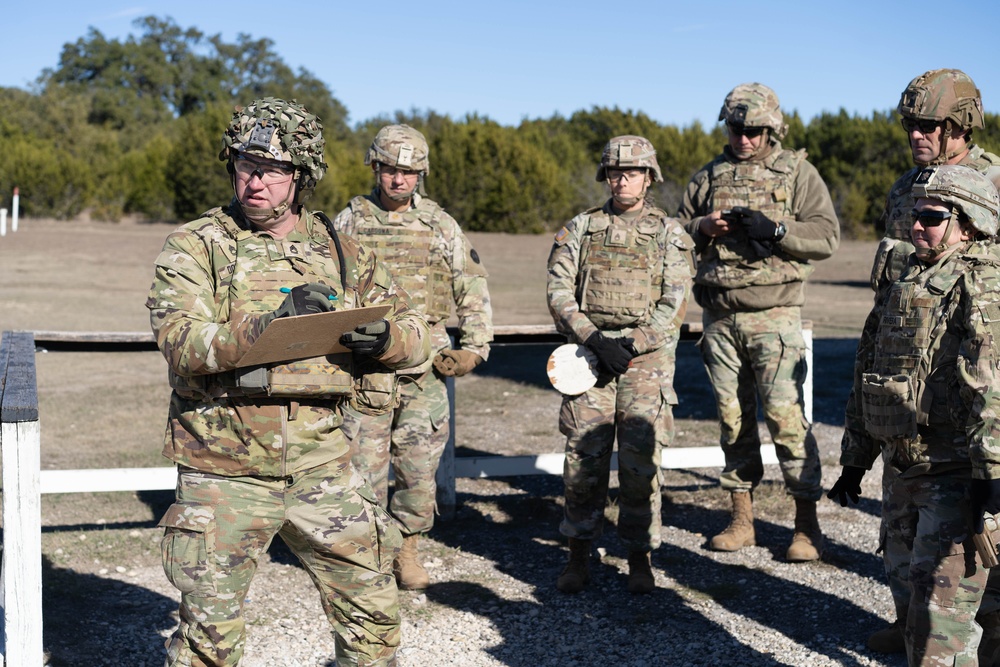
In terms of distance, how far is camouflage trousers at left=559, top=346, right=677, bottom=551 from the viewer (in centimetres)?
554

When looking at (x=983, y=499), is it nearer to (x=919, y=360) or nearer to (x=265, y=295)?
(x=919, y=360)

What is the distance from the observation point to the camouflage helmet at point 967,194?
12.4 feet

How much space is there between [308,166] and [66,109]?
5628cm

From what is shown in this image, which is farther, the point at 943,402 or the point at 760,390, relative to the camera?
the point at 760,390

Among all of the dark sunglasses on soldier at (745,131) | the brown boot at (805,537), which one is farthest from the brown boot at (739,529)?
the dark sunglasses on soldier at (745,131)

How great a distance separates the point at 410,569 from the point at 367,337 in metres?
2.70

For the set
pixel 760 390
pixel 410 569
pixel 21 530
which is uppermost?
pixel 760 390

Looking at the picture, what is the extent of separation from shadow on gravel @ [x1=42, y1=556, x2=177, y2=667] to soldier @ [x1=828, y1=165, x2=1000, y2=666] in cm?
323

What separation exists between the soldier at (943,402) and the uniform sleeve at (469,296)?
239 cm

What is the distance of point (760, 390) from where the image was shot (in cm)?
623

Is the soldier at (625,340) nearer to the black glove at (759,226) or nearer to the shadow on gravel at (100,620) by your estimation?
the black glove at (759,226)

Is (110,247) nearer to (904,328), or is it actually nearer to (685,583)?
(685,583)

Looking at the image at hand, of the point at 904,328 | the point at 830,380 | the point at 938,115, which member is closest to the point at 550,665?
the point at 904,328

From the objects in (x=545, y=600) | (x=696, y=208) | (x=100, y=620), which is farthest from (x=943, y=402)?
(x=100, y=620)
